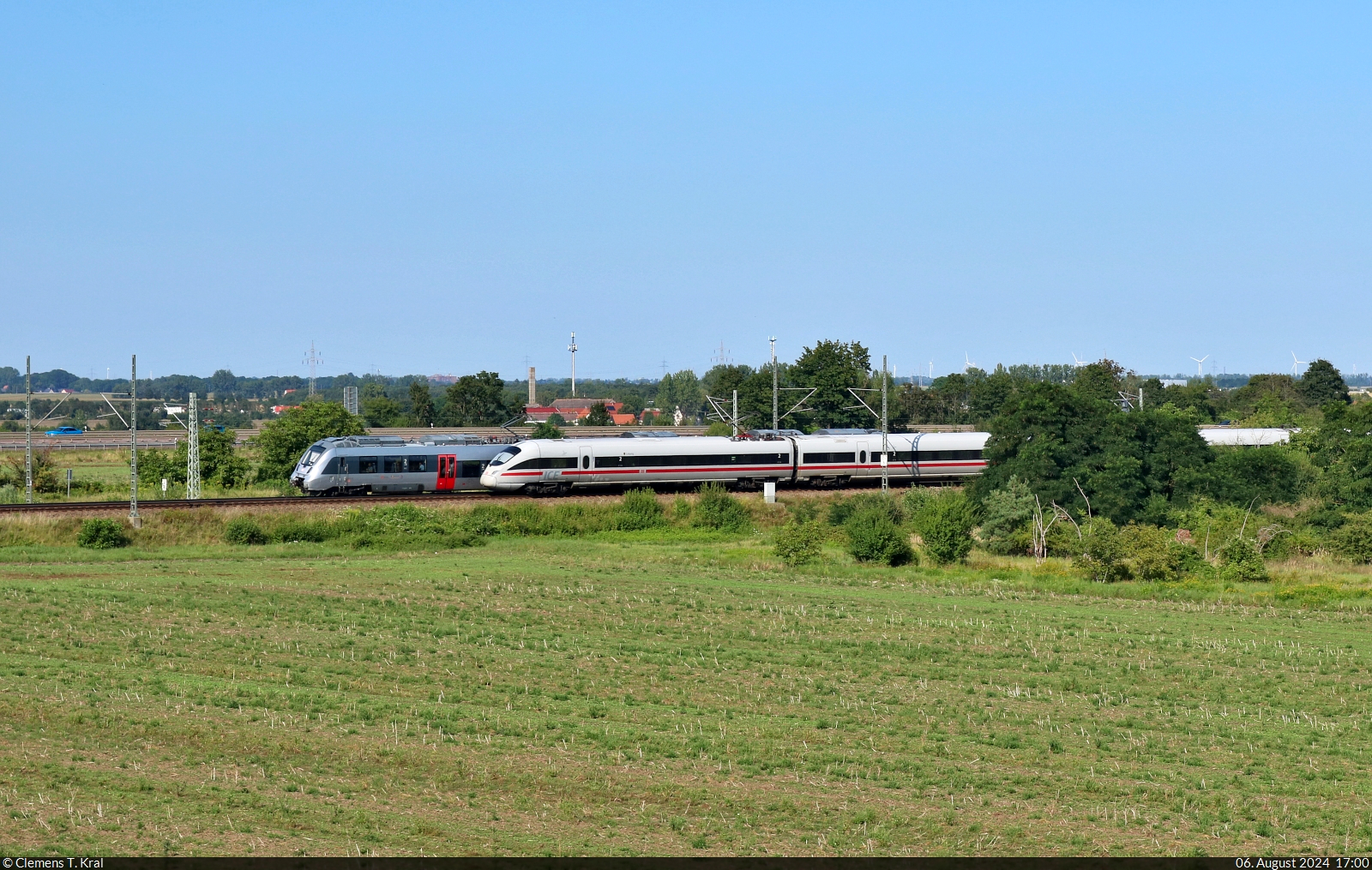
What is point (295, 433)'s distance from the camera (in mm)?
84062

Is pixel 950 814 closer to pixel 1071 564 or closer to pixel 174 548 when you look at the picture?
pixel 1071 564

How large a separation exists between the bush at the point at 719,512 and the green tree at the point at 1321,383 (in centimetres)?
13224

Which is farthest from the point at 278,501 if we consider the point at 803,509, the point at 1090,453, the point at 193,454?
the point at 1090,453

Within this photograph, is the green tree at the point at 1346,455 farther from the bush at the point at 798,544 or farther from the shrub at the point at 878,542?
the bush at the point at 798,544

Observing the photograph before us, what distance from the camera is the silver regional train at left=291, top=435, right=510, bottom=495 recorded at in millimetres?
60750

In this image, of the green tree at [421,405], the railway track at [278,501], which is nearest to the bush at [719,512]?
the railway track at [278,501]

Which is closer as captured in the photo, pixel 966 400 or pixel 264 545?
pixel 264 545

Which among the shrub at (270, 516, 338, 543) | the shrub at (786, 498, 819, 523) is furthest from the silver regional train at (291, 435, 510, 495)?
the shrub at (786, 498, 819, 523)

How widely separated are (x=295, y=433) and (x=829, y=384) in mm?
54183

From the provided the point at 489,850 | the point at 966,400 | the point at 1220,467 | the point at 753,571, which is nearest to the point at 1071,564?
the point at 753,571

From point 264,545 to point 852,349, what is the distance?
87206mm

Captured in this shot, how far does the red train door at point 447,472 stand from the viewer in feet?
207

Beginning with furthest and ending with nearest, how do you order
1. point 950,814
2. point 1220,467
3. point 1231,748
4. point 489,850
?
1. point 1220,467
2. point 1231,748
3. point 950,814
4. point 489,850

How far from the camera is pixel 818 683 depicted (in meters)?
29.1
